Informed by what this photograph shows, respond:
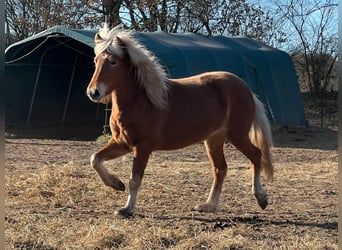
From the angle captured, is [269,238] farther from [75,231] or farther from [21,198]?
[21,198]

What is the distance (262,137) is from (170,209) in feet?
4.13

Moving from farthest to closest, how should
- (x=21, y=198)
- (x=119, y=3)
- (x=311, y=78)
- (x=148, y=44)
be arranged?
1. (x=311, y=78)
2. (x=119, y=3)
3. (x=148, y=44)
4. (x=21, y=198)

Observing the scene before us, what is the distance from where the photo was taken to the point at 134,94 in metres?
5.54

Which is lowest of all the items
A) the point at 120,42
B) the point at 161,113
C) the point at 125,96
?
the point at 161,113

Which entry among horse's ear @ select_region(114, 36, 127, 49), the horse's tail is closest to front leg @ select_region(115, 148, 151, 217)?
horse's ear @ select_region(114, 36, 127, 49)

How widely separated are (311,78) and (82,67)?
33.7 ft

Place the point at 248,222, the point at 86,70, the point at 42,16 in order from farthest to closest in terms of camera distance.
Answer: the point at 42,16 < the point at 86,70 < the point at 248,222

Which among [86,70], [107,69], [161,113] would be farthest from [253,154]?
[86,70]

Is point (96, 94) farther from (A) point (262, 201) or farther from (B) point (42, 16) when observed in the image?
(B) point (42, 16)

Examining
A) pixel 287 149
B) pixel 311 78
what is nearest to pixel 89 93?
pixel 287 149

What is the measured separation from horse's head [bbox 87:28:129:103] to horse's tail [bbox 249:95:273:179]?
5.15 feet

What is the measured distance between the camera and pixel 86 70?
55.8ft

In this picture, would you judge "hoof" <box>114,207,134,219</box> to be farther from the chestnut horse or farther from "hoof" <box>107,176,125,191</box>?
"hoof" <box>107,176,125,191</box>

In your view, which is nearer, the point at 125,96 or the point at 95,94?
the point at 95,94
